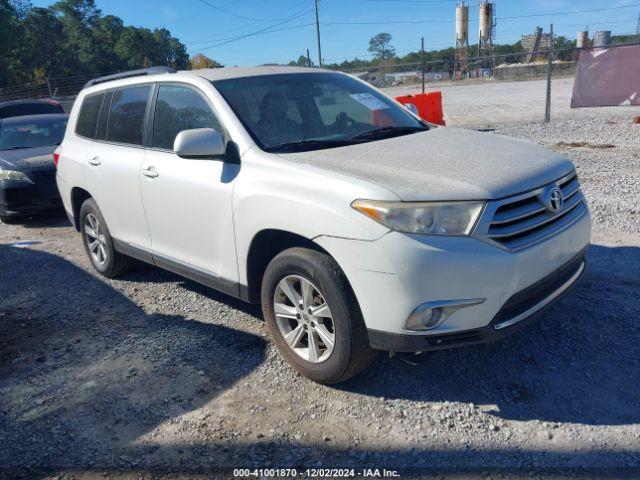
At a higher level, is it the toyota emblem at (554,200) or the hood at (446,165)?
the hood at (446,165)

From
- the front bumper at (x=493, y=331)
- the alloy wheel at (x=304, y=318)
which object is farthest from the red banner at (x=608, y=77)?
the alloy wheel at (x=304, y=318)

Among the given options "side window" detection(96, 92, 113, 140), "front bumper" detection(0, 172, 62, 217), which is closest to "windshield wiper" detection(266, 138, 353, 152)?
"side window" detection(96, 92, 113, 140)

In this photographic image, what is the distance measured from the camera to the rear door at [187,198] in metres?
3.64

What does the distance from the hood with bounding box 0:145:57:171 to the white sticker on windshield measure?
17.7 ft

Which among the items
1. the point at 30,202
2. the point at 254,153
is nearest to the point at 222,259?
the point at 254,153

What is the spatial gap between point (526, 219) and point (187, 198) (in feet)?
7.33

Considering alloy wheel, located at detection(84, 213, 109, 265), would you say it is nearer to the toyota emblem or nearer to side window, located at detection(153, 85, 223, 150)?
side window, located at detection(153, 85, 223, 150)

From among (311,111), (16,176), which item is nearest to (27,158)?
(16,176)

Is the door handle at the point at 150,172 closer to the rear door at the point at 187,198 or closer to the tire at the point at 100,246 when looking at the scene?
the rear door at the point at 187,198

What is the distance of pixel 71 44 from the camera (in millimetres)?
65500

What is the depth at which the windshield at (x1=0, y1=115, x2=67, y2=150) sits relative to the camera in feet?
28.9

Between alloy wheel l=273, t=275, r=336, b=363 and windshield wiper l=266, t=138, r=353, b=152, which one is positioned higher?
windshield wiper l=266, t=138, r=353, b=152

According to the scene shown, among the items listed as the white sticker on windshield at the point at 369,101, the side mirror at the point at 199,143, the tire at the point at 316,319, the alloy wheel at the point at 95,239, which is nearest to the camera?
the tire at the point at 316,319

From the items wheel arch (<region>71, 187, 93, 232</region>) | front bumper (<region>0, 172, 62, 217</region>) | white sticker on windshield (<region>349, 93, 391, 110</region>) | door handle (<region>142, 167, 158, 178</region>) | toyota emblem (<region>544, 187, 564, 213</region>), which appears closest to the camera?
toyota emblem (<region>544, 187, 564, 213</region>)
